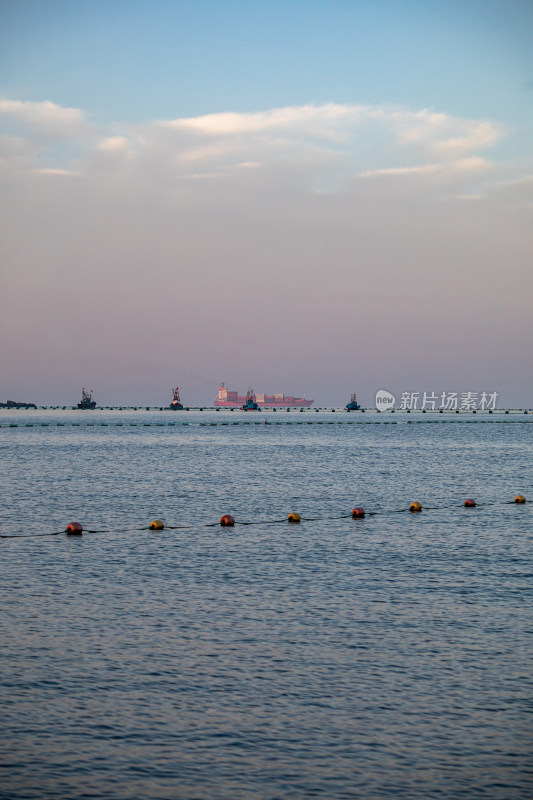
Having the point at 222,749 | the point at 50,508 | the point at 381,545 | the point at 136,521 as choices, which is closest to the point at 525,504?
the point at 381,545

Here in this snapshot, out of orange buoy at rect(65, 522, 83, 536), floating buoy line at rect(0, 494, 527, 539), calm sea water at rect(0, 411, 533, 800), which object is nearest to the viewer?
calm sea water at rect(0, 411, 533, 800)

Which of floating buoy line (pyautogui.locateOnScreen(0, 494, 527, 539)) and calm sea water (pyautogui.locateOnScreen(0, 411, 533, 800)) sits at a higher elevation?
calm sea water (pyautogui.locateOnScreen(0, 411, 533, 800))

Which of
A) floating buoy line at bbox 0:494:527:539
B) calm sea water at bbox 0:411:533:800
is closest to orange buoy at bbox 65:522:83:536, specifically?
floating buoy line at bbox 0:494:527:539

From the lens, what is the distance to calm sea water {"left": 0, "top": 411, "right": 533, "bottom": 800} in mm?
12008

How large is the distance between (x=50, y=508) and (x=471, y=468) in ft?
161

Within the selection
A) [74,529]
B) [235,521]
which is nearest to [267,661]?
[74,529]

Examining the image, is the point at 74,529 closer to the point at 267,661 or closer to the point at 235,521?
the point at 235,521

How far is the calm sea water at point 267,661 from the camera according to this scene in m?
12.0

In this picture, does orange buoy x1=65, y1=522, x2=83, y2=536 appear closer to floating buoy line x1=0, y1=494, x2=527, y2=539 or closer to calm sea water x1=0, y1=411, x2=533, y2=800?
floating buoy line x1=0, y1=494, x2=527, y2=539

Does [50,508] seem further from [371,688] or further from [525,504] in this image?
[371,688]

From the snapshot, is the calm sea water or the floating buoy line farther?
the floating buoy line

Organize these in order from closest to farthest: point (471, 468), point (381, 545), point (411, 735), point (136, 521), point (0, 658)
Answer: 1. point (411, 735)
2. point (0, 658)
3. point (381, 545)
4. point (136, 521)
5. point (471, 468)

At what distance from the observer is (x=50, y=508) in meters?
48.0

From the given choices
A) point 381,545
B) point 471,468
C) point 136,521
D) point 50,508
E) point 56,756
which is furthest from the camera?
point 471,468
